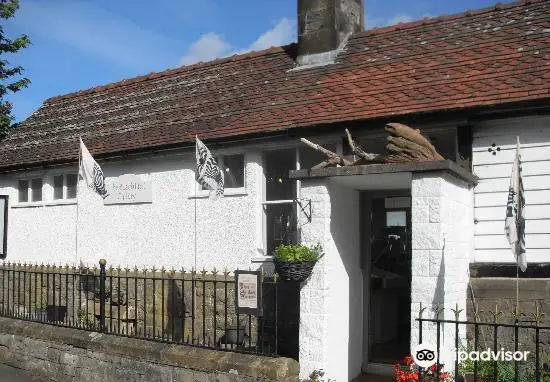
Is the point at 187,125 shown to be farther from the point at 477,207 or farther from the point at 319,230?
the point at 477,207

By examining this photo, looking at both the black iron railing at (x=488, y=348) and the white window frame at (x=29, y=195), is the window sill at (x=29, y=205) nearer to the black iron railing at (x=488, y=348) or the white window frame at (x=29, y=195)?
the white window frame at (x=29, y=195)

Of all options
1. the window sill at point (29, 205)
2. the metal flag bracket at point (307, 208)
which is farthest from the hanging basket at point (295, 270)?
the window sill at point (29, 205)

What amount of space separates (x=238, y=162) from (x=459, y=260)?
15.0 feet

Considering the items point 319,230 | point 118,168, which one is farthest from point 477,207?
point 118,168

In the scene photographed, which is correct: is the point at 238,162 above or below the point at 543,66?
below

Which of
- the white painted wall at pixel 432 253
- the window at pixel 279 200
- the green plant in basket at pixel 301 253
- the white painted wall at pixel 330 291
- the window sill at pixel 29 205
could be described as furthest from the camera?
the window sill at pixel 29 205

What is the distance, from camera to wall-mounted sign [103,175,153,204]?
10.8 m

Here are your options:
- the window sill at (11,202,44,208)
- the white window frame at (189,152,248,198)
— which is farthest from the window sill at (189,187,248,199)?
the window sill at (11,202,44,208)

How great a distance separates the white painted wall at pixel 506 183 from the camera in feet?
23.8

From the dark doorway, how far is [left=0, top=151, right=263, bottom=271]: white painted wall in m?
1.93

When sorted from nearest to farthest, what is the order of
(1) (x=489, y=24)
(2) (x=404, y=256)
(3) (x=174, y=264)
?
(2) (x=404, y=256), (1) (x=489, y=24), (3) (x=174, y=264)

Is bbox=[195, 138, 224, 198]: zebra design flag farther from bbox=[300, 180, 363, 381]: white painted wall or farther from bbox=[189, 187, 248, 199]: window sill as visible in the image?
bbox=[300, 180, 363, 381]: white painted wall

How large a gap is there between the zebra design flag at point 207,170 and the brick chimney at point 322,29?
3.33 metres

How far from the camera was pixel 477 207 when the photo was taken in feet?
25.0
